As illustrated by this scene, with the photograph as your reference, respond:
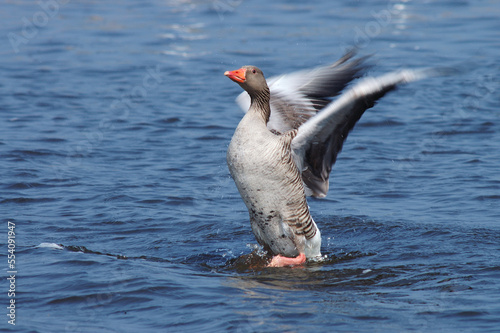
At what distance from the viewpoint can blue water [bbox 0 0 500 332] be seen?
19.8 ft

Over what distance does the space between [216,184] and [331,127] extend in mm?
3190

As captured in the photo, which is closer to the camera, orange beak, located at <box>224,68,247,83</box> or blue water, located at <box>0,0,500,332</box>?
blue water, located at <box>0,0,500,332</box>

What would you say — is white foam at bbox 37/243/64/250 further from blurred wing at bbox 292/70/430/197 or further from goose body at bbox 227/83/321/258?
blurred wing at bbox 292/70/430/197

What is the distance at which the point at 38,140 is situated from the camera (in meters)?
11.3

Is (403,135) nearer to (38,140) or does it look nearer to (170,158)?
(170,158)

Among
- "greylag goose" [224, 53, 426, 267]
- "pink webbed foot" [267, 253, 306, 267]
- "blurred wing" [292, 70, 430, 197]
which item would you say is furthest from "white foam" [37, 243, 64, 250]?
"blurred wing" [292, 70, 430, 197]

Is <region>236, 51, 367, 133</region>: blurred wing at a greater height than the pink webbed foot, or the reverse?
<region>236, 51, 367, 133</region>: blurred wing

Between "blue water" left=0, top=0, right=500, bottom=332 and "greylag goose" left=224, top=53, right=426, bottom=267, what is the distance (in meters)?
0.36

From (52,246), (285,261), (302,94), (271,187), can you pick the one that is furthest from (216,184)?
(271,187)

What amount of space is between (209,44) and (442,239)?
10.8 metres

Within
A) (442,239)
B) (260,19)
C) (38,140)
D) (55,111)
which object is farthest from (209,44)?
(442,239)

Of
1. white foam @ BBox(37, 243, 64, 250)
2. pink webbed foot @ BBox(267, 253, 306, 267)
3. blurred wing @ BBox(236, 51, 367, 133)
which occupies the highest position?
blurred wing @ BBox(236, 51, 367, 133)

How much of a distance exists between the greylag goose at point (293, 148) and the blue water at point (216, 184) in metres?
0.36

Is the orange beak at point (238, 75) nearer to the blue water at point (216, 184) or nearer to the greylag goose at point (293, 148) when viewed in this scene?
the greylag goose at point (293, 148)
